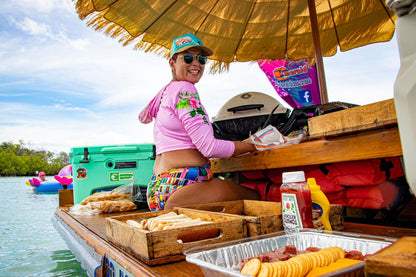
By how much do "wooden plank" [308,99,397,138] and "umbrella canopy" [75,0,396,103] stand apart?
1.79m

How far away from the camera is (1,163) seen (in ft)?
166

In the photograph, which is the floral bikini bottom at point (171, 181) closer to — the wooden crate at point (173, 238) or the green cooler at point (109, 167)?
the wooden crate at point (173, 238)

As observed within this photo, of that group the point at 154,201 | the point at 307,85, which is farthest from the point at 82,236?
the point at 307,85

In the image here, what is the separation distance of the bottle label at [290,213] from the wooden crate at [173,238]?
0.15 meters

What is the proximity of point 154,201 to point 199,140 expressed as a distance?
50 centimetres

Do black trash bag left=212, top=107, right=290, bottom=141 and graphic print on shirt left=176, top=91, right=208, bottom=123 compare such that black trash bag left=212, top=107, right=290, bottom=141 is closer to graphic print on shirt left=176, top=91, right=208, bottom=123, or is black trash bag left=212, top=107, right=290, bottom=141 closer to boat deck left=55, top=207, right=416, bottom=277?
graphic print on shirt left=176, top=91, right=208, bottom=123

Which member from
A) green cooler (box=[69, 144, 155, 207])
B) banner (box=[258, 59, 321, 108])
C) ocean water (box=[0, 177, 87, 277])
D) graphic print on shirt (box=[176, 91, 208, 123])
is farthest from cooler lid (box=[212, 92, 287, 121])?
banner (box=[258, 59, 321, 108])

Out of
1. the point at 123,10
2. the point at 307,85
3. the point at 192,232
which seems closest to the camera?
the point at 192,232

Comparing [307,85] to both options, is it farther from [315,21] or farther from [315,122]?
[315,122]

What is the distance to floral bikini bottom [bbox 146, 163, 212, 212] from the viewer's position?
6.07 feet

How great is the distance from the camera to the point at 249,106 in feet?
8.59

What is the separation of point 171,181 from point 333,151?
926mm

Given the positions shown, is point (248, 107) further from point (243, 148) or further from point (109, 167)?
point (109, 167)

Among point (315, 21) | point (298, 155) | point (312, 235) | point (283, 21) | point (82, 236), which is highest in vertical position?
point (283, 21)
